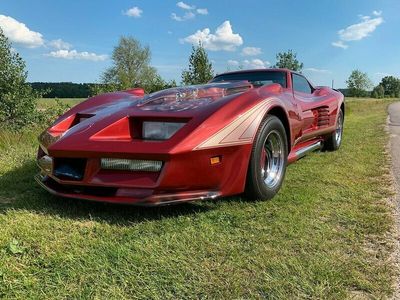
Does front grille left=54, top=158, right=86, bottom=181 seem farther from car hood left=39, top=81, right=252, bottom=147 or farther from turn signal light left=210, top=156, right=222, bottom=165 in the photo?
turn signal light left=210, top=156, right=222, bottom=165

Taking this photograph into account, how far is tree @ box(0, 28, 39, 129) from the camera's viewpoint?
898 centimetres

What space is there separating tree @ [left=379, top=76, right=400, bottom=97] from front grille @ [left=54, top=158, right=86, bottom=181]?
11617 centimetres

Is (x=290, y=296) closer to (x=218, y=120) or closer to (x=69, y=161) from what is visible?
(x=218, y=120)

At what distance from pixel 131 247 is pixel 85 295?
50 cm

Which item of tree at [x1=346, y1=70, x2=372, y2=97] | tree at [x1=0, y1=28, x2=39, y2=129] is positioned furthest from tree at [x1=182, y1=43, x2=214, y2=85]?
tree at [x1=346, y1=70, x2=372, y2=97]

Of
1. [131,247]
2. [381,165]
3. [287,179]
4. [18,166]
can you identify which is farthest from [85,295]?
[381,165]

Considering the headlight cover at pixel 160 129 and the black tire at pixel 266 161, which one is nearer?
the headlight cover at pixel 160 129

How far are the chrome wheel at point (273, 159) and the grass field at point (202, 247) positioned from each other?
0.16 metres

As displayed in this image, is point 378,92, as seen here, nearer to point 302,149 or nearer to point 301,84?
point 301,84

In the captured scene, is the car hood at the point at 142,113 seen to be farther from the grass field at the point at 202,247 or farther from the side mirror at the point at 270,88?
the grass field at the point at 202,247

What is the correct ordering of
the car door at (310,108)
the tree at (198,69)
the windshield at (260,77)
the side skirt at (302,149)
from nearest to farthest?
1. the side skirt at (302,149)
2. the car door at (310,108)
3. the windshield at (260,77)
4. the tree at (198,69)

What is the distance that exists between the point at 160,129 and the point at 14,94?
295 inches

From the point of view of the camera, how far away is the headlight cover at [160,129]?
2.81m

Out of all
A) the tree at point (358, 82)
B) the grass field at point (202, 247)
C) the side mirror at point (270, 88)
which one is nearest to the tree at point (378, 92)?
the tree at point (358, 82)
